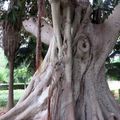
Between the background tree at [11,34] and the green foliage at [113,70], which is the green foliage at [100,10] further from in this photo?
the green foliage at [113,70]

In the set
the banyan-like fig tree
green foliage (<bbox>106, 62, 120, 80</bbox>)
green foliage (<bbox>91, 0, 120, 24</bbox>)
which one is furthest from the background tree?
green foliage (<bbox>106, 62, 120, 80</bbox>)

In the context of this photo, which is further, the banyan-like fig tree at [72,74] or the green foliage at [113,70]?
the green foliage at [113,70]

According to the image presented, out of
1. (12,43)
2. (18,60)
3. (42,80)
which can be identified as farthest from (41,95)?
(18,60)

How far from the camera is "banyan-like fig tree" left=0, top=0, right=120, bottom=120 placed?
591cm

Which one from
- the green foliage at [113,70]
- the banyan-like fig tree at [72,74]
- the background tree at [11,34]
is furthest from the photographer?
the green foliage at [113,70]

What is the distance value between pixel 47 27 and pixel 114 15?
4.43 feet

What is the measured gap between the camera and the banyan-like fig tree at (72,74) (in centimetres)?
591

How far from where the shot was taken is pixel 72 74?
20.0ft

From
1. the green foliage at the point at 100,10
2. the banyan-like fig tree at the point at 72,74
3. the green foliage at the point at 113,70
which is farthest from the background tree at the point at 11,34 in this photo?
Answer: the green foliage at the point at 113,70

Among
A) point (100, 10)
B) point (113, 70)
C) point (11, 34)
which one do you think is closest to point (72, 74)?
point (100, 10)

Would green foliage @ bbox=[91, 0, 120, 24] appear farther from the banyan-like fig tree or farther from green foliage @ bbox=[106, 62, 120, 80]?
green foliage @ bbox=[106, 62, 120, 80]

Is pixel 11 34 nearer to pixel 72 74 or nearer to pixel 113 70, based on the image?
pixel 72 74

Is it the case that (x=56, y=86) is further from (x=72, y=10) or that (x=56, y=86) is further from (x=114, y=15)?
(x=114, y=15)

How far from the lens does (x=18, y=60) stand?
13.3 meters
